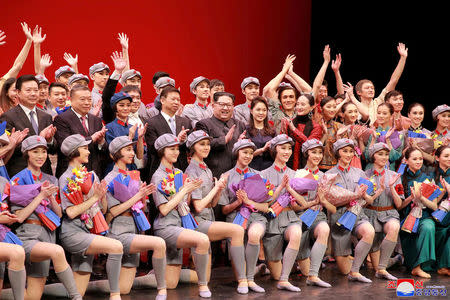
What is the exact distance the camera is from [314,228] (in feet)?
20.2

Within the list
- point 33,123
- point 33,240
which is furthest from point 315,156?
point 33,240

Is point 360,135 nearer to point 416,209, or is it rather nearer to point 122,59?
point 416,209

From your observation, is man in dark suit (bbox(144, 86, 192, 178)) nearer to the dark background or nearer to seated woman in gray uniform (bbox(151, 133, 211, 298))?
seated woman in gray uniform (bbox(151, 133, 211, 298))

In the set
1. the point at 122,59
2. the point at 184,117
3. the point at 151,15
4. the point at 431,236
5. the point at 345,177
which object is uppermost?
the point at 151,15

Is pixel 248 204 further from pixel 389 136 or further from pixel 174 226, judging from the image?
pixel 389 136

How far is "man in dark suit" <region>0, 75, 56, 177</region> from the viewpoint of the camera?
18.0 ft

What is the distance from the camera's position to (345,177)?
6.41 metres

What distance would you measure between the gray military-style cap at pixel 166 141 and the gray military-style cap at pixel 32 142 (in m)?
0.98

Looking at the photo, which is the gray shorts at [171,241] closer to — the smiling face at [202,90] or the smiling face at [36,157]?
the smiling face at [36,157]

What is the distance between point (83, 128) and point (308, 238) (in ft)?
7.23

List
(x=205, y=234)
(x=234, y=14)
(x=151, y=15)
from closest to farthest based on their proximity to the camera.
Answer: (x=205, y=234)
(x=151, y=15)
(x=234, y=14)

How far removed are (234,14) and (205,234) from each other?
14.3 ft

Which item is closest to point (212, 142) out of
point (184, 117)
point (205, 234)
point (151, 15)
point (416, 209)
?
point (184, 117)

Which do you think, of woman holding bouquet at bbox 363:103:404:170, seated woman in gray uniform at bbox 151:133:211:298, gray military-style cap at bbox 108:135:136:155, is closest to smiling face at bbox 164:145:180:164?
seated woman in gray uniform at bbox 151:133:211:298
